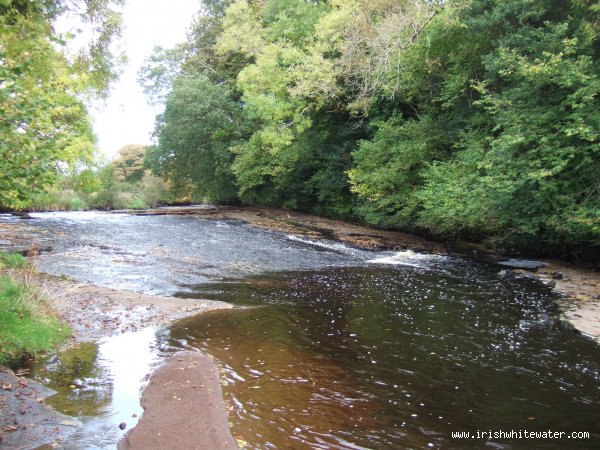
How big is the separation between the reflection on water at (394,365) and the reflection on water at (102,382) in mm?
1023

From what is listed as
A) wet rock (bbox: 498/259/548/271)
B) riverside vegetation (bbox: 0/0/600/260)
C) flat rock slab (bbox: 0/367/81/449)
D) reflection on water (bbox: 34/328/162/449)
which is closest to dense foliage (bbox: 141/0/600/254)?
riverside vegetation (bbox: 0/0/600/260)

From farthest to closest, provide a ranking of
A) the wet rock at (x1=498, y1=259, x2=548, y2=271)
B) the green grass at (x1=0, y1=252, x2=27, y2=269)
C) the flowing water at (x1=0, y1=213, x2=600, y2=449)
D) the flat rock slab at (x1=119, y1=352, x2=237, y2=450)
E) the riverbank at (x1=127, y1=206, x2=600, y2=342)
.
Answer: the wet rock at (x1=498, y1=259, x2=548, y2=271), the green grass at (x1=0, y1=252, x2=27, y2=269), the riverbank at (x1=127, y1=206, x2=600, y2=342), the flowing water at (x1=0, y1=213, x2=600, y2=449), the flat rock slab at (x1=119, y1=352, x2=237, y2=450)

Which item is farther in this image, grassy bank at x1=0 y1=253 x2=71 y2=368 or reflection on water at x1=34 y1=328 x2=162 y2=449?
grassy bank at x1=0 y1=253 x2=71 y2=368

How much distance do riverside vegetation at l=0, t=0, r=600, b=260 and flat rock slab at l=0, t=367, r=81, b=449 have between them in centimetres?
248

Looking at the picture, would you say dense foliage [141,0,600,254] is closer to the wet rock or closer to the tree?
the wet rock

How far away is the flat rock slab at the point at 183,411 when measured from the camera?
4629mm

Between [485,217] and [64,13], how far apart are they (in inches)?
569

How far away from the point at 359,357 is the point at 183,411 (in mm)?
3038

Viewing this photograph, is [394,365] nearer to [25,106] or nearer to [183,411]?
[183,411]

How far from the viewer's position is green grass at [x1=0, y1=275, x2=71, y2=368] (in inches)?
252

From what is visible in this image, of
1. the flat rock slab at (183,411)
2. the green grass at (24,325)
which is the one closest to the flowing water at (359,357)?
the flat rock slab at (183,411)

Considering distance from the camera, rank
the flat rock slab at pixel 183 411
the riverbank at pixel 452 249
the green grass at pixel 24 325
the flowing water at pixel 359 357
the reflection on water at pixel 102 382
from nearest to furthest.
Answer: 1. the flat rock slab at pixel 183 411
2. the reflection on water at pixel 102 382
3. the flowing water at pixel 359 357
4. the green grass at pixel 24 325
5. the riverbank at pixel 452 249

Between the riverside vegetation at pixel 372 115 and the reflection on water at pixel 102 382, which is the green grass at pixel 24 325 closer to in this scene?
the reflection on water at pixel 102 382

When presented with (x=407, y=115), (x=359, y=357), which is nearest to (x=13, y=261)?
(x=359, y=357)
